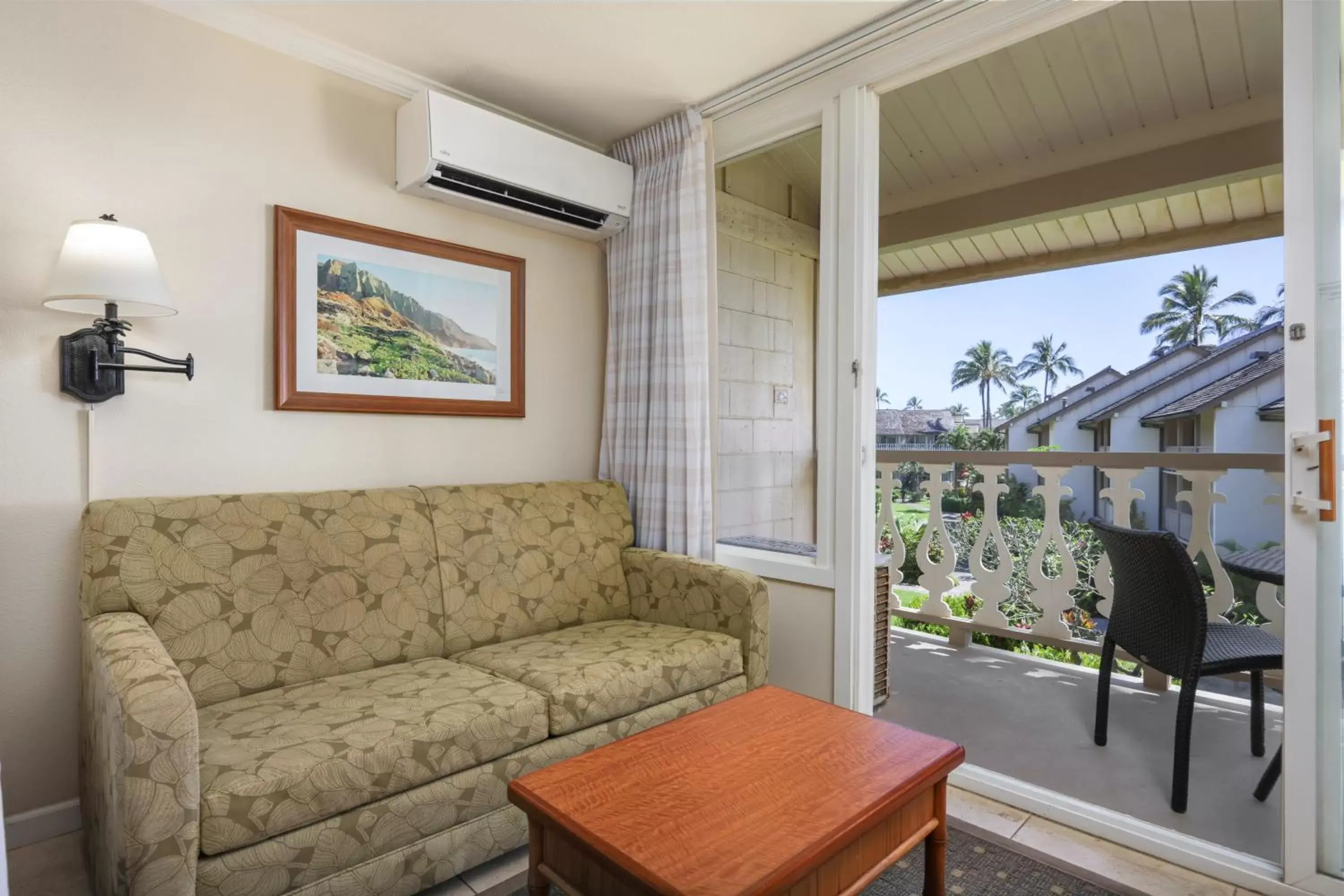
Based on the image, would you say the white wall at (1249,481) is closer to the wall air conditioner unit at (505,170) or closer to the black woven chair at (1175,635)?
the black woven chair at (1175,635)

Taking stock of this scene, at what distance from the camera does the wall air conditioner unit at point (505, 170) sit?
2.38 meters

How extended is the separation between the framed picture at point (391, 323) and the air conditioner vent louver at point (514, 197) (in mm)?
221

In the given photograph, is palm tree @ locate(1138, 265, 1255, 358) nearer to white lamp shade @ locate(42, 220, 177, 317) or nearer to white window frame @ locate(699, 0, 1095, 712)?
white window frame @ locate(699, 0, 1095, 712)

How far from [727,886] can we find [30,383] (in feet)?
6.99

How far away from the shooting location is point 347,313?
239cm

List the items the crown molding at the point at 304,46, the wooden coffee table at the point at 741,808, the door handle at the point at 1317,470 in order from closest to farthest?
the wooden coffee table at the point at 741,808, the door handle at the point at 1317,470, the crown molding at the point at 304,46

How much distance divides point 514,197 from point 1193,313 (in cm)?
323

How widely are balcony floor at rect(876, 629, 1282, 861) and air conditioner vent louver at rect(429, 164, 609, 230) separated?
2372 millimetres

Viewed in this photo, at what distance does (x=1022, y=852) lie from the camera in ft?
6.05

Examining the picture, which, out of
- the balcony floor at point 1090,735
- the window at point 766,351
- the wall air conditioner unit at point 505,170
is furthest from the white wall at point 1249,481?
the wall air conditioner unit at point 505,170

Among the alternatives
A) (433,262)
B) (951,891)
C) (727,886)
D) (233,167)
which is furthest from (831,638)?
(233,167)

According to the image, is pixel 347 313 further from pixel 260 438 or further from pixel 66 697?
pixel 66 697

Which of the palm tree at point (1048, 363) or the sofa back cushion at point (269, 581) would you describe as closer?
the sofa back cushion at point (269, 581)

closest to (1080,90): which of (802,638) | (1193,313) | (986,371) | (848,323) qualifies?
(1193,313)
